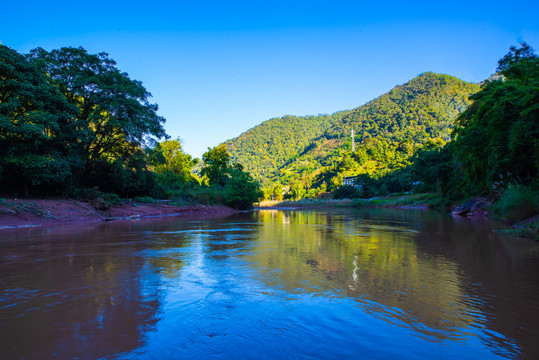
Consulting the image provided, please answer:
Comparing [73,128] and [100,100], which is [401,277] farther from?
[100,100]

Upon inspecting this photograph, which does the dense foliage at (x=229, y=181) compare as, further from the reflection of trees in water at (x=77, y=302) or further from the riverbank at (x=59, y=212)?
the reflection of trees in water at (x=77, y=302)

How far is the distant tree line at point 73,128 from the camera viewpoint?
62.5ft

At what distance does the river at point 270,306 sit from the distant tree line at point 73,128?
45.5 feet

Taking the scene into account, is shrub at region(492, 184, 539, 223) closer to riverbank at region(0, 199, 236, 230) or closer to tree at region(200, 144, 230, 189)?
riverbank at region(0, 199, 236, 230)

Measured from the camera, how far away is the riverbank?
57.3 feet

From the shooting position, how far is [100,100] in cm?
2692

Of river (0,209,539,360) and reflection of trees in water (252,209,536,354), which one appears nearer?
river (0,209,539,360)

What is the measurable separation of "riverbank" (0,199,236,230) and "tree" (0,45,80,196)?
65.8 inches

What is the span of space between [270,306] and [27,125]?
20.0m

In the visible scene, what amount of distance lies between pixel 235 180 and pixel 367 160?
79150 mm

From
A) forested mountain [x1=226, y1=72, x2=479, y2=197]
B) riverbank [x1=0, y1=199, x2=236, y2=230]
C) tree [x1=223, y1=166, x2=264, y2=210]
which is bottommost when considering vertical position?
riverbank [x1=0, y1=199, x2=236, y2=230]

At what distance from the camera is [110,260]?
796cm

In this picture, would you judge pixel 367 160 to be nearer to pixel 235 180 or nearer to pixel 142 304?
pixel 235 180

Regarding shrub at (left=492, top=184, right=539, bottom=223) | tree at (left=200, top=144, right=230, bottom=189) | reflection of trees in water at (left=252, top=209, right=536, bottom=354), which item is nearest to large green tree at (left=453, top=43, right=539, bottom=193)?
shrub at (left=492, top=184, right=539, bottom=223)
